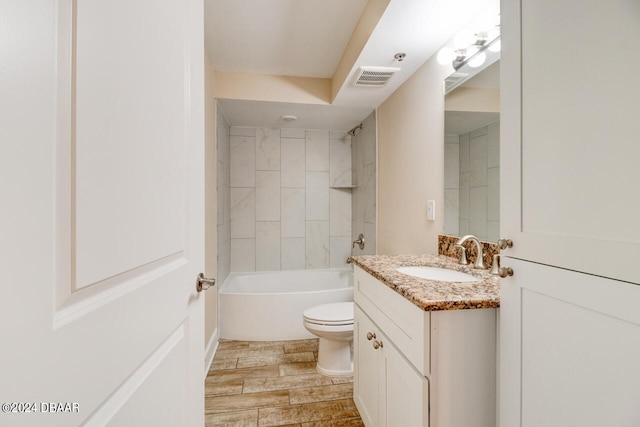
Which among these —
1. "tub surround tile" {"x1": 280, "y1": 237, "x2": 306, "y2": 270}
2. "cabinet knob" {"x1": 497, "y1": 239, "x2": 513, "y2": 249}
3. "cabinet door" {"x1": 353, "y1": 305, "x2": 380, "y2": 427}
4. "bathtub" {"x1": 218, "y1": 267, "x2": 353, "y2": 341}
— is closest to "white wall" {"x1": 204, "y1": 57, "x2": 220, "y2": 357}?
"bathtub" {"x1": 218, "y1": 267, "x2": 353, "y2": 341}

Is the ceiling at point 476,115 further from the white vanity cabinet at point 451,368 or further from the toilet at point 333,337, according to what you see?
the toilet at point 333,337

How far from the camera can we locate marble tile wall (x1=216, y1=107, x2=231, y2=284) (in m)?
2.82

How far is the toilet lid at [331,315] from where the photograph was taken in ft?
6.88

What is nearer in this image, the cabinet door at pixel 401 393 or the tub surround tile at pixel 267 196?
the cabinet door at pixel 401 393

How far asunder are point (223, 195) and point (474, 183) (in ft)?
7.64

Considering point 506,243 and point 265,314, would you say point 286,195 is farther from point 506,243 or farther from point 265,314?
point 506,243

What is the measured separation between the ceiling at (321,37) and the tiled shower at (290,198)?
2.47ft

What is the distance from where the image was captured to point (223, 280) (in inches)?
120

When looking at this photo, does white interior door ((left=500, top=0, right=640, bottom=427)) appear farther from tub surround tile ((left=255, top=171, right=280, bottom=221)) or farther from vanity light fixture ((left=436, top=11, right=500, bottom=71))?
tub surround tile ((left=255, top=171, right=280, bottom=221))

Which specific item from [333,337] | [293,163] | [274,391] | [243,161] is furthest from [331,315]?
[243,161]

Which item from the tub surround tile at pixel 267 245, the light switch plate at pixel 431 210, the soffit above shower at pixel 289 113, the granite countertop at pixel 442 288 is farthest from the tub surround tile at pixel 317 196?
the granite countertop at pixel 442 288
